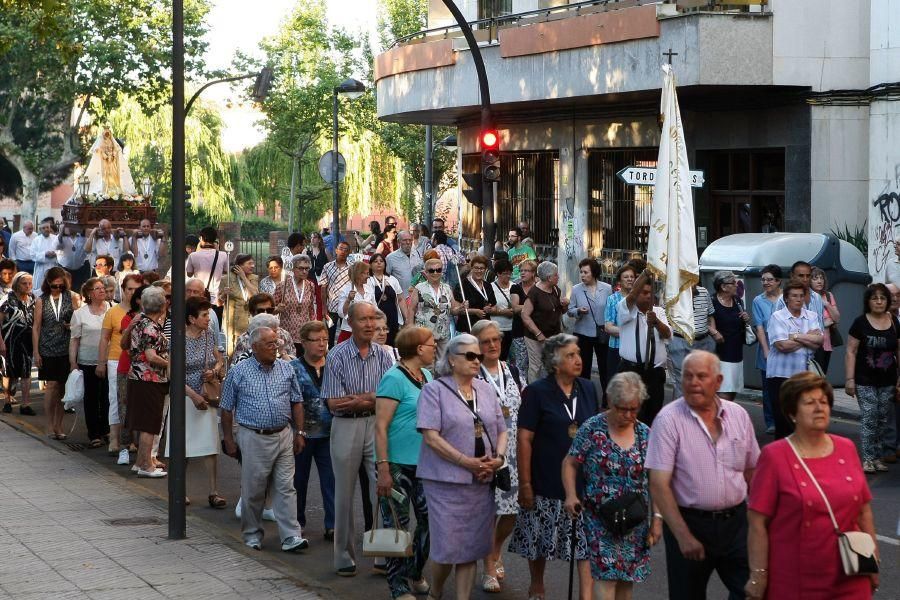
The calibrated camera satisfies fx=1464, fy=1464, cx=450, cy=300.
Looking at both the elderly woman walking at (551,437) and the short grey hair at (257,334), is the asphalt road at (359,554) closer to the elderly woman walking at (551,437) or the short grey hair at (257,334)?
the elderly woman walking at (551,437)

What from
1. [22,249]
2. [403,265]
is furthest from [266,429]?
[22,249]

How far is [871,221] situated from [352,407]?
14985mm

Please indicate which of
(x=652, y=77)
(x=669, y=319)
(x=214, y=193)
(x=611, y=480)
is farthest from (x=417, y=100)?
(x=214, y=193)

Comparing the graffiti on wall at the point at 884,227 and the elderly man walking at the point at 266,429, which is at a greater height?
the graffiti on wall at the point at 884,227

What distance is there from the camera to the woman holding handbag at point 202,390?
1145 centimetres

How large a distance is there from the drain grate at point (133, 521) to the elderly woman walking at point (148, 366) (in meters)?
1.79

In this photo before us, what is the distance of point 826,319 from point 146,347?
6.52m

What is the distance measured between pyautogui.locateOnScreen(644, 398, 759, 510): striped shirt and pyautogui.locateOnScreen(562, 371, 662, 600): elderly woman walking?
622 mm

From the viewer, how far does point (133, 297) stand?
13.9 meters

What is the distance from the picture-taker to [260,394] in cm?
979

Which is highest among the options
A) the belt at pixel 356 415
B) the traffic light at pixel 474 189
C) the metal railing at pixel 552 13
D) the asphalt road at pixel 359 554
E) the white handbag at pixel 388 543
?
the metal railing at pixel 552 13

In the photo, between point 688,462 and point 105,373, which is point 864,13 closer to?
point 105,373

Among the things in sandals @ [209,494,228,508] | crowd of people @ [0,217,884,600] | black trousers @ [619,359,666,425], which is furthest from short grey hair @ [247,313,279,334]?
black trousers @ [619,359,666,425]

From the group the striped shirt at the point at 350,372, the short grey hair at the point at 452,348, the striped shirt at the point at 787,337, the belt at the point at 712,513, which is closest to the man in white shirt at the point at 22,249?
the striped shirt at the point at 787,337
